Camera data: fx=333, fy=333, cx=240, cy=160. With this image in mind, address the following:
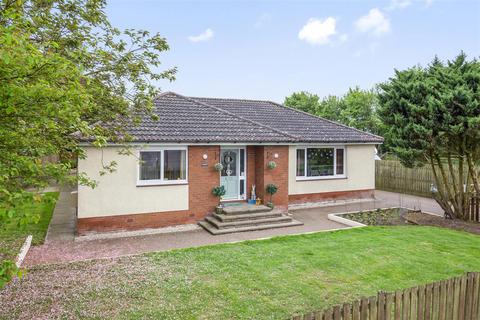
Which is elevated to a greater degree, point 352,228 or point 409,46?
point 409,46

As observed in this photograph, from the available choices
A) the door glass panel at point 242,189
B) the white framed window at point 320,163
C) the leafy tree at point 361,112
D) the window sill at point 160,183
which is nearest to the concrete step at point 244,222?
the window sill at point 160,183

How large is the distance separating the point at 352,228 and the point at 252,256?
5107 mm

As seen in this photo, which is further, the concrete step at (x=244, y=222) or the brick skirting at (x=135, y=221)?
the concrete step at (x=244, y=222)

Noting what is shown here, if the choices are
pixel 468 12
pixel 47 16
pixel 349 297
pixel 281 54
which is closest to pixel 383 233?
pixel 349 297

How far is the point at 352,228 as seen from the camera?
12633 mm

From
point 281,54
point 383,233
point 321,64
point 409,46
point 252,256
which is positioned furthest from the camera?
point 321,64

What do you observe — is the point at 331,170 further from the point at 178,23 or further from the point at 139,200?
the point at 178,23

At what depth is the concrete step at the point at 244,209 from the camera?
1334 cm

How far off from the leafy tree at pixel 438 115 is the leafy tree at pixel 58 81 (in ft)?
30.8

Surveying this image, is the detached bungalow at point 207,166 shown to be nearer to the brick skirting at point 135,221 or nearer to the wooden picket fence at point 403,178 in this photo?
the brick skirting at point 135,221

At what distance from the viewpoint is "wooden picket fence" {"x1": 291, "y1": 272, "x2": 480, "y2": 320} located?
429 centimetres

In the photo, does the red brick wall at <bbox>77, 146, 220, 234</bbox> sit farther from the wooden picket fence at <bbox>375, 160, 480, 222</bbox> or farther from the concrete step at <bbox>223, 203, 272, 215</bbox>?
the wooden picket fence at <bbox>375, 160, 480, 222</bbox>

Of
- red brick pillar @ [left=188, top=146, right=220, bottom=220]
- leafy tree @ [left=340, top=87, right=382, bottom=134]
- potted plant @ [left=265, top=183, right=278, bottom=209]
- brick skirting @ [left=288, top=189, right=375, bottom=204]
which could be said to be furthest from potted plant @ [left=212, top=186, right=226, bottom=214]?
leafy tree @ [left=340, top=87, right=382, bottom=134]

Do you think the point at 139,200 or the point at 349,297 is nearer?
the point at 349,297
